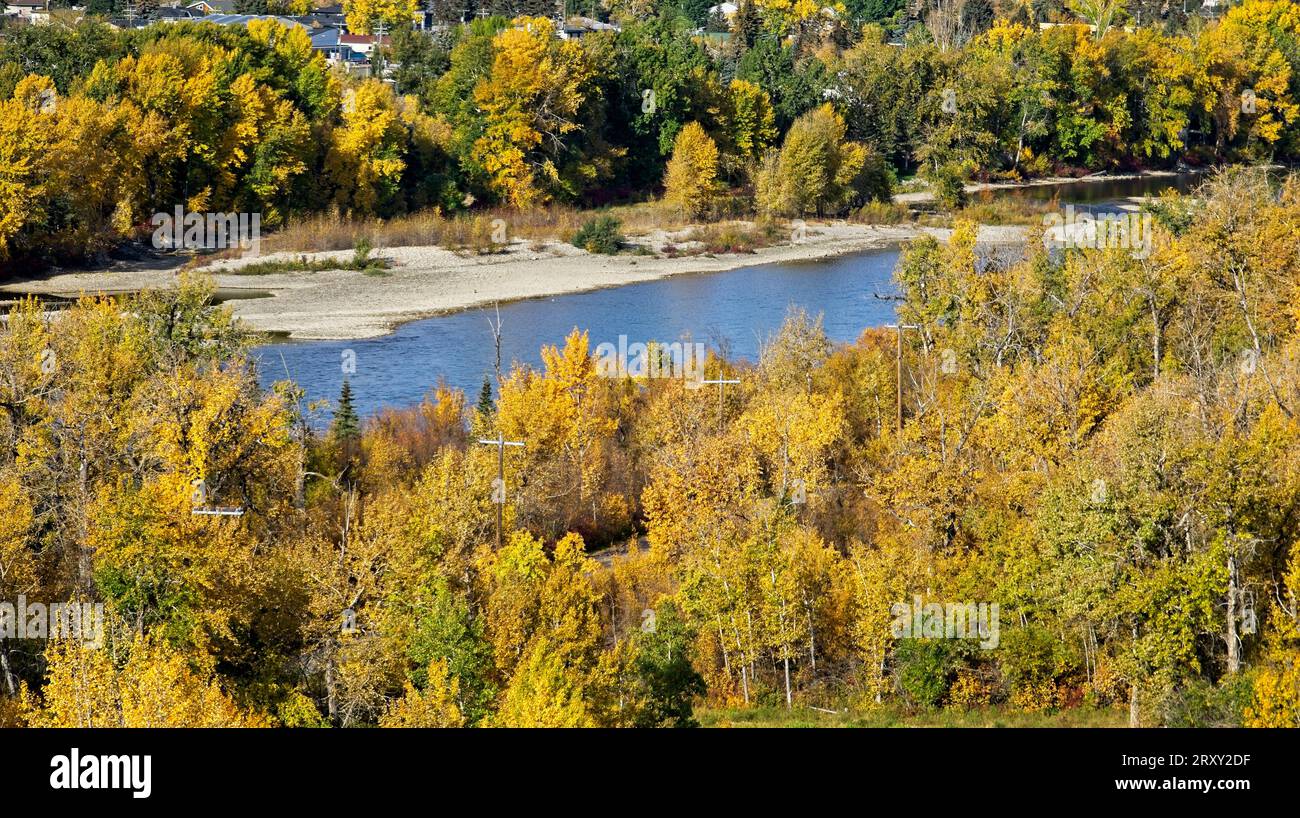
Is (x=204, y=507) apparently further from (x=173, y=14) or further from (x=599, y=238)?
(x=173, y=14)

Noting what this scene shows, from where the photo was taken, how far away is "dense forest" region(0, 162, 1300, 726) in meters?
22.9

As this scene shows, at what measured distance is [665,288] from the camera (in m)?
64.9

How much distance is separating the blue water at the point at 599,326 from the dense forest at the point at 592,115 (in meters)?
13.8

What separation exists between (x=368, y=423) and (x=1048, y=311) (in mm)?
17135

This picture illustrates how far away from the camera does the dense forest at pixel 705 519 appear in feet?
75.2

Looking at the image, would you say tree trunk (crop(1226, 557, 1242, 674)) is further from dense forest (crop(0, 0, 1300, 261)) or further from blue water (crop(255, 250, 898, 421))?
dense forest (crop(0, 0, 1300, 261))

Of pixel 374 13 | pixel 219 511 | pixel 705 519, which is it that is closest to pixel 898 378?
pixel 705 519

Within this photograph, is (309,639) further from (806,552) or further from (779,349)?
(779,349)

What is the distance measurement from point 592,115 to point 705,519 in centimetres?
5394

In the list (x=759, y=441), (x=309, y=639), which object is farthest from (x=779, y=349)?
(x=309, y=639)

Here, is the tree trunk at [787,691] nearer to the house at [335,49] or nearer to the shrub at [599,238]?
the shrub at [599,238]

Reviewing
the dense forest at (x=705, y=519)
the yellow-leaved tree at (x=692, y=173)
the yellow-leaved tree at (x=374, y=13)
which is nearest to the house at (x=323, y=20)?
the yellow-leaved tree at (x=374, y=13)

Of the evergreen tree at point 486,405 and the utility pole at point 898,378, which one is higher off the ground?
the utility pole at point 898,378

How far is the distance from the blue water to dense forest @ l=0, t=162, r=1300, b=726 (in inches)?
238
